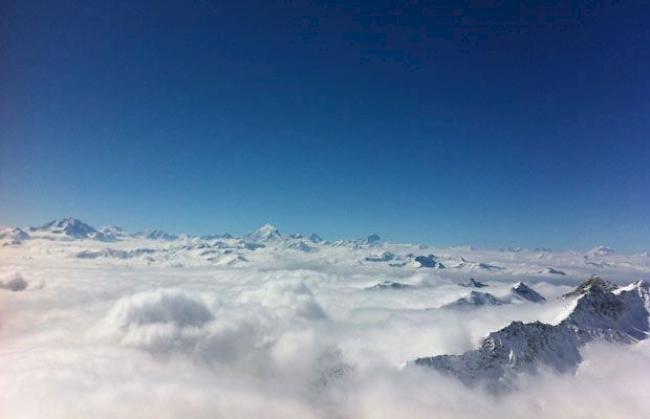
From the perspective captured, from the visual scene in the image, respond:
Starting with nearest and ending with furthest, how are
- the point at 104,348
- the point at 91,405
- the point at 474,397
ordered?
the point at 91,405 < the point at 474,397 < the point at 104,348

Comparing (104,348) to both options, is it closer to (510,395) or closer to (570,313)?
(510,395)

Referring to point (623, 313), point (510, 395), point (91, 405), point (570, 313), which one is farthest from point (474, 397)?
point (91, 405)

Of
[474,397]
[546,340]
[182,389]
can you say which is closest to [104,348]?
[182,389]

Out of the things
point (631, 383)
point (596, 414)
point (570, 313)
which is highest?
point (570, 313)

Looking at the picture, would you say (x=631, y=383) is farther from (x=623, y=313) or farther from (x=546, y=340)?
(x=623, y=313)

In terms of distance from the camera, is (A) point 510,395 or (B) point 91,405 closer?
(B) point 91,405

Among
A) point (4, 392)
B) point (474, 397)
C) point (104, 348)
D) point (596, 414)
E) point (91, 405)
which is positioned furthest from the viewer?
point (104, 348)

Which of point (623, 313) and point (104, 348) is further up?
point (623, 313)
